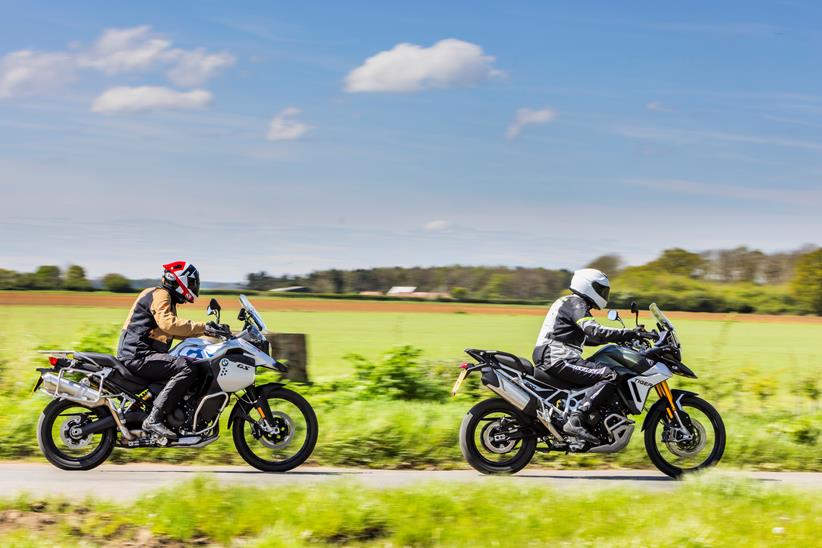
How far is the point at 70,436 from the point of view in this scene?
336 inches

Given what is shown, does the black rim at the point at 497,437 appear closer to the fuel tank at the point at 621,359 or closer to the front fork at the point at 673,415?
the fuel tank at the point at 621,359

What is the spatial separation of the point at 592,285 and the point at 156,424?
4270 mm

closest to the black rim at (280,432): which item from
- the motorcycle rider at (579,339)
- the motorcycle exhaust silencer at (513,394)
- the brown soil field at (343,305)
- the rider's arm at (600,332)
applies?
the motorcycle exhaust silencer at (513,394)

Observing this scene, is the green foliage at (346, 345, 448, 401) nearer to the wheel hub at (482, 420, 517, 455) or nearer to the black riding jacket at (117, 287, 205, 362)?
the wheel hub at (482, 420, 517, 455)

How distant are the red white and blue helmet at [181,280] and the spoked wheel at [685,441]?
4.53 metres

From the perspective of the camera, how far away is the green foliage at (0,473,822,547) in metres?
6.14

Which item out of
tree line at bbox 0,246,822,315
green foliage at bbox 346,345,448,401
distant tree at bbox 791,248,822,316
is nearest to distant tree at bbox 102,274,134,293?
tree line at bbox 0,246,822,315

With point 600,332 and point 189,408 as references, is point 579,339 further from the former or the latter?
point 189,408

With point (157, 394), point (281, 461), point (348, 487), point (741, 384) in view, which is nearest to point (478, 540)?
point (348, 487)

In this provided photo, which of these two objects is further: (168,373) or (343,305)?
(343,305)

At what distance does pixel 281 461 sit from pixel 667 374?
12.3 ft

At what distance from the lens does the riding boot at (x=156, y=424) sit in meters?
8.46

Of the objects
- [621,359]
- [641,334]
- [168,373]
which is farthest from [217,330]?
[641,334]

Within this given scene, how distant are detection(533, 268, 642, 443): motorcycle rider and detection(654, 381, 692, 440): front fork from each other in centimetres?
54
